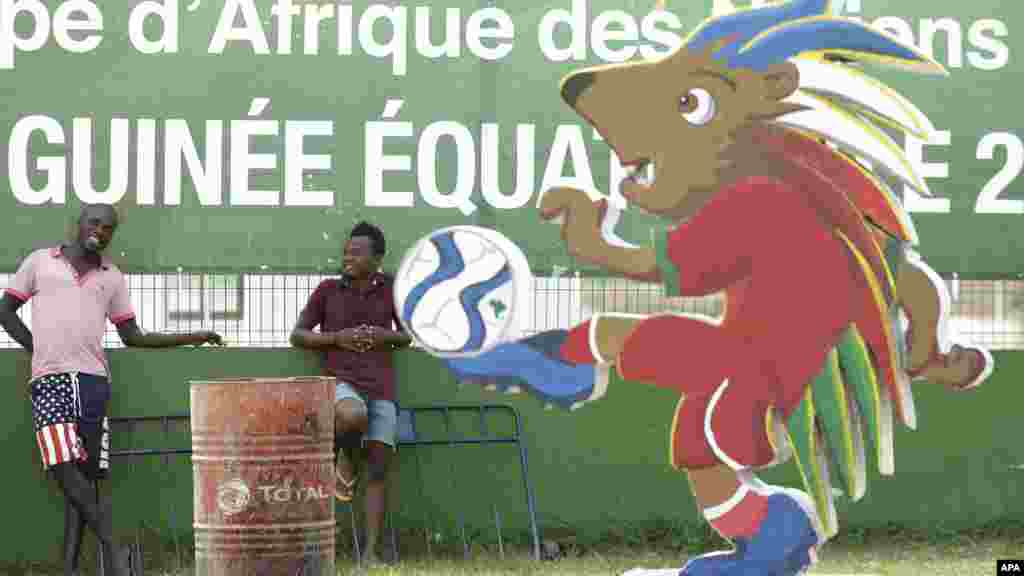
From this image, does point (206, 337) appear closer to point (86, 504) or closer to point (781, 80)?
point (86, 504)

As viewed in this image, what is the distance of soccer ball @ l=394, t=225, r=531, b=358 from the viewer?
30.0 ft

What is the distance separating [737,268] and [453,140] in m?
1.50

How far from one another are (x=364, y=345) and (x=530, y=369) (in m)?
0.82

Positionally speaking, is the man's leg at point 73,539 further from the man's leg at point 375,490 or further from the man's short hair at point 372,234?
the man's short hair at point 372,234

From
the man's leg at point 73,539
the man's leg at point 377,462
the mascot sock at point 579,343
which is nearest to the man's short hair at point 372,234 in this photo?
the man's leg at point 377,462

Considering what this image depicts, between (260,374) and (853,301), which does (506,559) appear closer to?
(260,374)

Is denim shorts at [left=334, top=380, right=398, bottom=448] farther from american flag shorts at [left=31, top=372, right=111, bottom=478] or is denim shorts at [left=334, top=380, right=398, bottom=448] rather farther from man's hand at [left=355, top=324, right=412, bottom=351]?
american flag shorts at [left=31, top=372, right=111, bottom=478]

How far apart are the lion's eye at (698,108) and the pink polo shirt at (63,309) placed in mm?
2797

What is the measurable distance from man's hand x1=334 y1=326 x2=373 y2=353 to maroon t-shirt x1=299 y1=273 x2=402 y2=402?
5 cm

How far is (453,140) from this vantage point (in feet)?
30.3

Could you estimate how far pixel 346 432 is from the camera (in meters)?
8.84

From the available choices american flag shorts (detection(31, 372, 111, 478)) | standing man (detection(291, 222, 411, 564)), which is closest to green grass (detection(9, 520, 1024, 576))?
standing man (detection(291, 222, 411, 564))

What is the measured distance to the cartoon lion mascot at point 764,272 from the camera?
9.03 m

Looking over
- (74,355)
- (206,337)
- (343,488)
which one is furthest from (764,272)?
(74,355)
